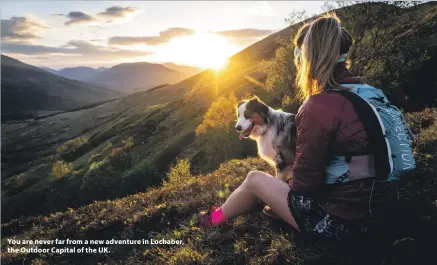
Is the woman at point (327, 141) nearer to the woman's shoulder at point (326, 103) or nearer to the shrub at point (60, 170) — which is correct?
the woman's shoulder at point (326, 103)

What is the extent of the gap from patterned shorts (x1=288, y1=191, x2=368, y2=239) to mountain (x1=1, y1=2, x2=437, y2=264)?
503 millimetres

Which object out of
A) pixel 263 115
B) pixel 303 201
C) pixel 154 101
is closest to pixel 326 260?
pixel 303 201

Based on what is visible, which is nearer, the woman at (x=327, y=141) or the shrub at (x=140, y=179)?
the woman at (x=327, y=141)

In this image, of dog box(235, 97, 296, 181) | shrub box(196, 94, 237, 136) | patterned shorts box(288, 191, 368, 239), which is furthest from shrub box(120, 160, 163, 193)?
patterned shorts box(288, 191, 368, 239)

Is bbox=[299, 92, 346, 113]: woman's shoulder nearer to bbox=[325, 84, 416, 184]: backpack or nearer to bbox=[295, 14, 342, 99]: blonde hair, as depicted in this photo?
bbox=[325, 84, 416, 184]: backpack

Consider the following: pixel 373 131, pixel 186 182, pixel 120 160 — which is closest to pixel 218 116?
pixel 120 160

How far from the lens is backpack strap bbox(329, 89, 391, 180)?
4297mm

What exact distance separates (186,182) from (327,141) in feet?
29.7

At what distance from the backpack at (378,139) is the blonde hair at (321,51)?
0.89ft

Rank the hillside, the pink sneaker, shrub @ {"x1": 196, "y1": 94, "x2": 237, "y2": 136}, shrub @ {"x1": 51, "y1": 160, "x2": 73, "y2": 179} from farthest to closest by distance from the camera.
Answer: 1. shrub @ {"x1": 51, "y1": 160, "x2": 73, "y2": 179}
2. shrub @ {"x1": 196, "y1": 94, "x2": 237, "y2": 136}
3. the hillside
4. the pink sneaker

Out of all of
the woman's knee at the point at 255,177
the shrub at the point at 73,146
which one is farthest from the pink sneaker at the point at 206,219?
the shrub at the point at 73,146

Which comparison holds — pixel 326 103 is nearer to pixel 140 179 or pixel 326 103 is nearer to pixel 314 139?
pixel 314 139

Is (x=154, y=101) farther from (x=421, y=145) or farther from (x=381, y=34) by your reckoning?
(x=421, y=145)

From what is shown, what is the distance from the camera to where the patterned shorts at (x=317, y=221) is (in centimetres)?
488
